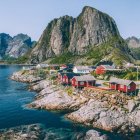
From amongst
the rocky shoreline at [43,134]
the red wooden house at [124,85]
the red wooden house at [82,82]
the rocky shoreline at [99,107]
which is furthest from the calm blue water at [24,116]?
the red wooden house at [124,85]

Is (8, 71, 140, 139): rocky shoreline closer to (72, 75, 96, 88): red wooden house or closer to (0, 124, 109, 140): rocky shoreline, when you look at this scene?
(72, 75, 96, 88): red wooden house

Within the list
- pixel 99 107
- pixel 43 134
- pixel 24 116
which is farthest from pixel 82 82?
pixel 43 134

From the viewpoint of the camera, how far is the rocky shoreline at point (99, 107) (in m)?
83.2

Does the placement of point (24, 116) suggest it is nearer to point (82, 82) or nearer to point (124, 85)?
point (82, 82)

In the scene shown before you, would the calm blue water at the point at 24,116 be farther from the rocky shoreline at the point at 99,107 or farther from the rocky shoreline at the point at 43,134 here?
the rocky shoreline at the point at 99,107

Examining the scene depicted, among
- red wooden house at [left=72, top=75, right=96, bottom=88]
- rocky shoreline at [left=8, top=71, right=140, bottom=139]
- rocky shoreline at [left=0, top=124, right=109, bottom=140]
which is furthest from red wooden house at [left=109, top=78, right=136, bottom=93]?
rocky shoreline at [left=0, top=124, right=109, bottom=140]

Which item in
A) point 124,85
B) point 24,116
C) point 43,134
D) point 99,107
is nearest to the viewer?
point 43,134

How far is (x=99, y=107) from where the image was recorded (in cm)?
9188

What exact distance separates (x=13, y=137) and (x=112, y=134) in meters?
24.8

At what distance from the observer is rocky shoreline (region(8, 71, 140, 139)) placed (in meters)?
83.2

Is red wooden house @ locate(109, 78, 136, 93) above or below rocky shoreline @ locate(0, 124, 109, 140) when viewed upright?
above

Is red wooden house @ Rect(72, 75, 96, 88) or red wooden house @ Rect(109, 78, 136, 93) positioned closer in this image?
red wooden house @ Rect(109, 78, 136, 93)

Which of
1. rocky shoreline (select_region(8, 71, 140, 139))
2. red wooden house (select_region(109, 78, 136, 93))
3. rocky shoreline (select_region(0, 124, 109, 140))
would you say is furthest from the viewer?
red wooden house (select_region(109, 78, 136, 93))

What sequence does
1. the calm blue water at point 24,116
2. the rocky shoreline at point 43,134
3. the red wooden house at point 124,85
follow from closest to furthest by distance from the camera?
the rocky shoreline at point 43,134, the calm blue water at point 24,116, the red wooden house at point 124,85
